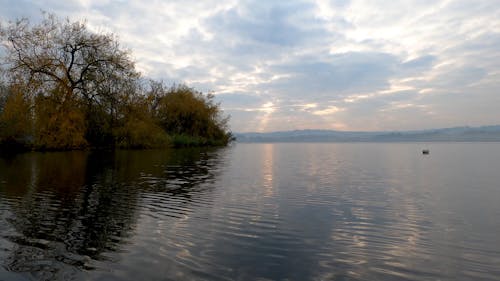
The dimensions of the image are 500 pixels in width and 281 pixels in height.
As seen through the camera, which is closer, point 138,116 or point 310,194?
Answer: point 310,194

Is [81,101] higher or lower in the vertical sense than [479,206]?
higher

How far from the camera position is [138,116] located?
179 feet

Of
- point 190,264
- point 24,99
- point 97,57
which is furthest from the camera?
point 97,57

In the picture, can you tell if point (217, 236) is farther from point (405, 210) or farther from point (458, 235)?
point (405, 210)

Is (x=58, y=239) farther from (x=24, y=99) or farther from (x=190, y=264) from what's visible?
(x=24, y=99)

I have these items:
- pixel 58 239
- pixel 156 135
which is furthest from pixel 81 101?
pixel 58 239

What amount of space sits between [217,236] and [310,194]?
844 cm

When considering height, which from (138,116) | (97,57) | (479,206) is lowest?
(479,206)

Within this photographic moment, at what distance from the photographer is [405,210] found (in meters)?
13.5

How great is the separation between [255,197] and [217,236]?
6.40 metres

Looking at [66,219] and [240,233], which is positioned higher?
[66,219]

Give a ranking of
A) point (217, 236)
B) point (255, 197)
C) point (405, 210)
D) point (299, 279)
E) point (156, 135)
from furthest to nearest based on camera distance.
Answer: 1. point (156, 135)
2. point (255, 197)
3. point (405, 210)
4. point (217, 236)
5. point (299, 279)

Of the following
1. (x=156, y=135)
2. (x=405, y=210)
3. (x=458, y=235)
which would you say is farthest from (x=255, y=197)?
(x=156, y=135)

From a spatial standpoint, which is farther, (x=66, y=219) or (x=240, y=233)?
(x=66, y=219)
